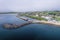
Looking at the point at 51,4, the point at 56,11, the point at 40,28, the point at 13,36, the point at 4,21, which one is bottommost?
the point at 13,36

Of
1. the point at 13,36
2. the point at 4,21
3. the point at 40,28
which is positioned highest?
the point at 4,21

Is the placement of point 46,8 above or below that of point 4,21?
above

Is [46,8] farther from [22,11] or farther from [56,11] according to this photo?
[22,11]

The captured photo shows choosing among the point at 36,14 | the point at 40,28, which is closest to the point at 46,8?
the point at 36,14

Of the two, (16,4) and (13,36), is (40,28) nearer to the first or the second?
(13,36)

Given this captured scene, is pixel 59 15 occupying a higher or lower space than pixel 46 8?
lower

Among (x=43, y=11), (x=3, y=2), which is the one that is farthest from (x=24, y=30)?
(x=3, y=2)
